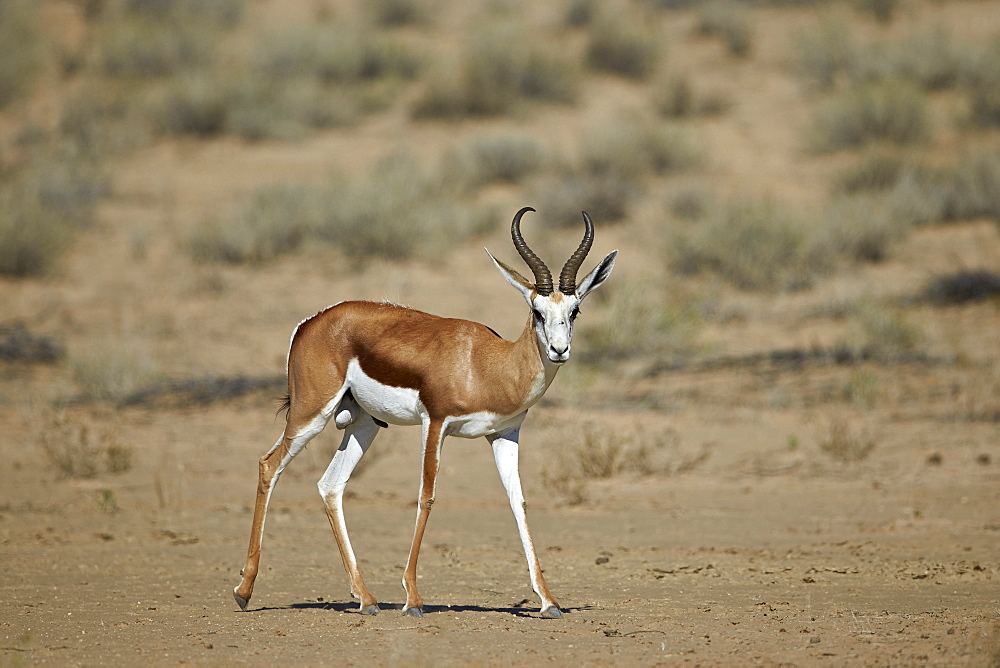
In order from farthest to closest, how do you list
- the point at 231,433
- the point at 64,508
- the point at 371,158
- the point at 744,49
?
the point at 744,49
the point at 371,158
the point at 231,433
the point at 64,508

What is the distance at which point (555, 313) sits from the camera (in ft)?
20.5

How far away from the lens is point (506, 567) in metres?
8.84

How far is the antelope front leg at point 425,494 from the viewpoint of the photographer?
6.78m

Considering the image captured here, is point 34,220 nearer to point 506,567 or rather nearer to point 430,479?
point 506,567

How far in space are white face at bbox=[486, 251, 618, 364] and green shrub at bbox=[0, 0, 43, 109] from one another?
23.5 m

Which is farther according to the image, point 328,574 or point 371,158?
point 371,158

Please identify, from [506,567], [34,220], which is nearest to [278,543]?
[506,567]

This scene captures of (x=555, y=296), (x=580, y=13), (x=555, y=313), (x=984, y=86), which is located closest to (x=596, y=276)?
(x=555, y=296)

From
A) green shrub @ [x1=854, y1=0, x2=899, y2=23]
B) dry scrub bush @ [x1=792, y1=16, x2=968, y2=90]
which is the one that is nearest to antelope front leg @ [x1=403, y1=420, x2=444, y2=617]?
dry scrub bush @ [x1=792, y1=16, x2=968, y2=90]

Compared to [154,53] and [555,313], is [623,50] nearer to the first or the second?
[154,53]

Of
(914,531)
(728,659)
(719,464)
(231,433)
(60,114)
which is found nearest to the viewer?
(728,659)

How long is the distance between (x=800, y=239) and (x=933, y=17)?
45.3 ft

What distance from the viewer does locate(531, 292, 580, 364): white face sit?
6.13 meters

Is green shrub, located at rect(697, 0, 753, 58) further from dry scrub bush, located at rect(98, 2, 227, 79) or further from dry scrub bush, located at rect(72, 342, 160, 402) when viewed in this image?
dry scrub bush, located at rect(72, 342, 160, 402)
